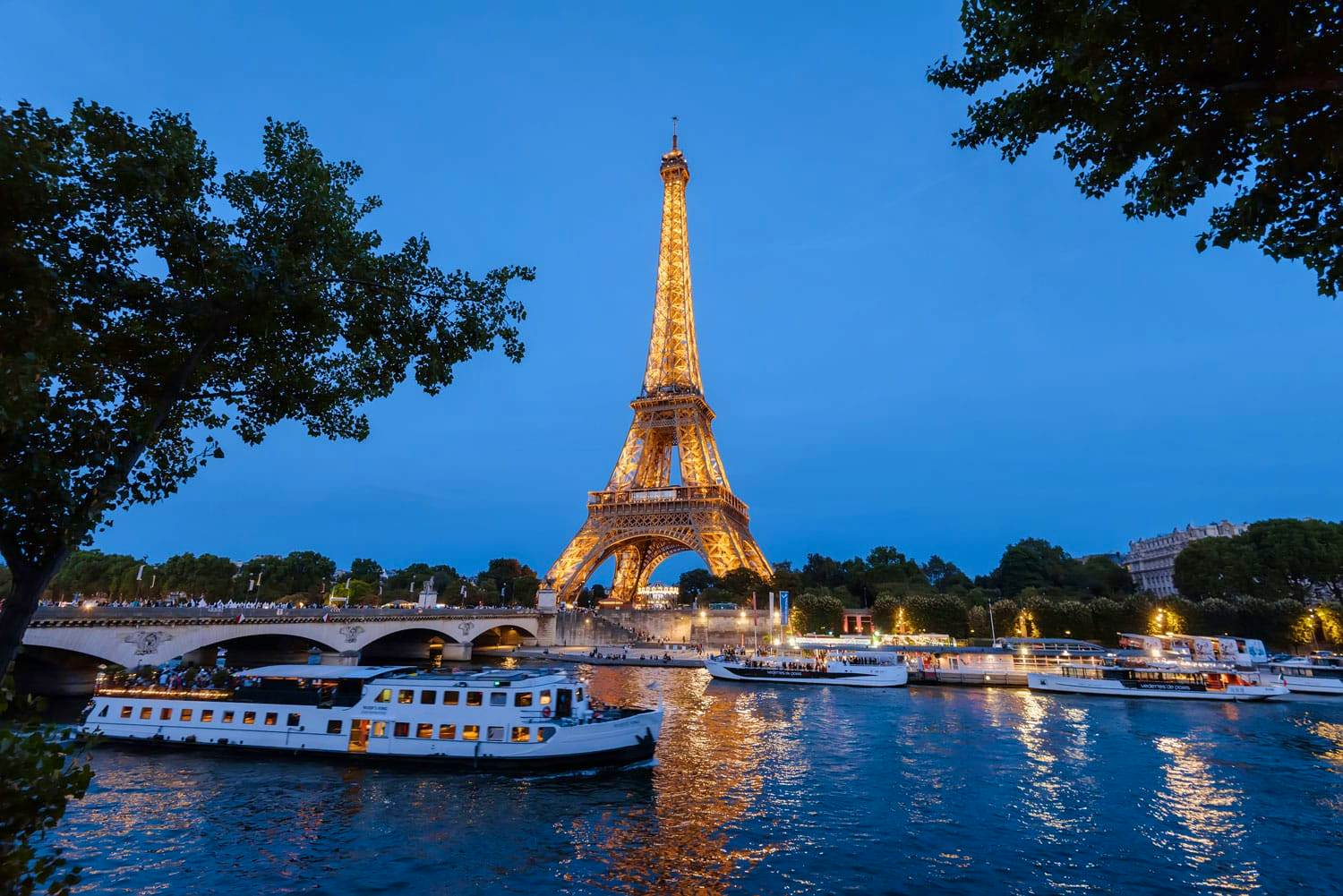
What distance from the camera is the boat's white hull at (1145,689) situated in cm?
4784

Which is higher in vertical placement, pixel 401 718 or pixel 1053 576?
pixel 1053 576

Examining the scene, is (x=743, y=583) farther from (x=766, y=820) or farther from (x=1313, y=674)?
(x=766, y=820)

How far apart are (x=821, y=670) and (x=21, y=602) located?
183 ft

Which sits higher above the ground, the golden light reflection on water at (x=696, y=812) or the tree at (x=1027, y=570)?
the tree at (x=1027, y=570)

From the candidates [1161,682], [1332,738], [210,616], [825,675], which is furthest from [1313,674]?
[210,616]

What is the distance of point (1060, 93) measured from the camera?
952cm

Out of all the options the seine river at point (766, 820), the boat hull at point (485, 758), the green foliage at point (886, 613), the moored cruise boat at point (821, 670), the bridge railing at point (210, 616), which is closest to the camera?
the seine river at point (766, 820)

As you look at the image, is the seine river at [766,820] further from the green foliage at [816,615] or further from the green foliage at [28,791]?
the green foliage at [816,615]

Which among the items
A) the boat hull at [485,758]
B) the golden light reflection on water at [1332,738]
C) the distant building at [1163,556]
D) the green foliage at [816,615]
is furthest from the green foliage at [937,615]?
the distant building at [1163,556]

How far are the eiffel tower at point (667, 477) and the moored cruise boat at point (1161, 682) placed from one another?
36.3m

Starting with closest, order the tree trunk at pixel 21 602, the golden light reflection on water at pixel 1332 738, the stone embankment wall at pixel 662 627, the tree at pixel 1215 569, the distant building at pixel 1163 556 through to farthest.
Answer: the tree trunk at pixel 21 602 < the golden light reflection on water at pixel 1332 738 < the tree at pixel 1215 569 < the stone embankment wall at pixel 662 627 < the distant building at pixel 1163 556

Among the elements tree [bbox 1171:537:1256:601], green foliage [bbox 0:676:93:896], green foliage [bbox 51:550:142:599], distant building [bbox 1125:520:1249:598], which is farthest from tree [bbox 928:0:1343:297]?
distant building [bbox 1125:520:1249:598]

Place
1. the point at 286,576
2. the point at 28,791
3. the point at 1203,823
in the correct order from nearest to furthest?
the point at 28,791, the point at 1203,823, the point at 286,576

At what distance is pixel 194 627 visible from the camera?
4388cm
